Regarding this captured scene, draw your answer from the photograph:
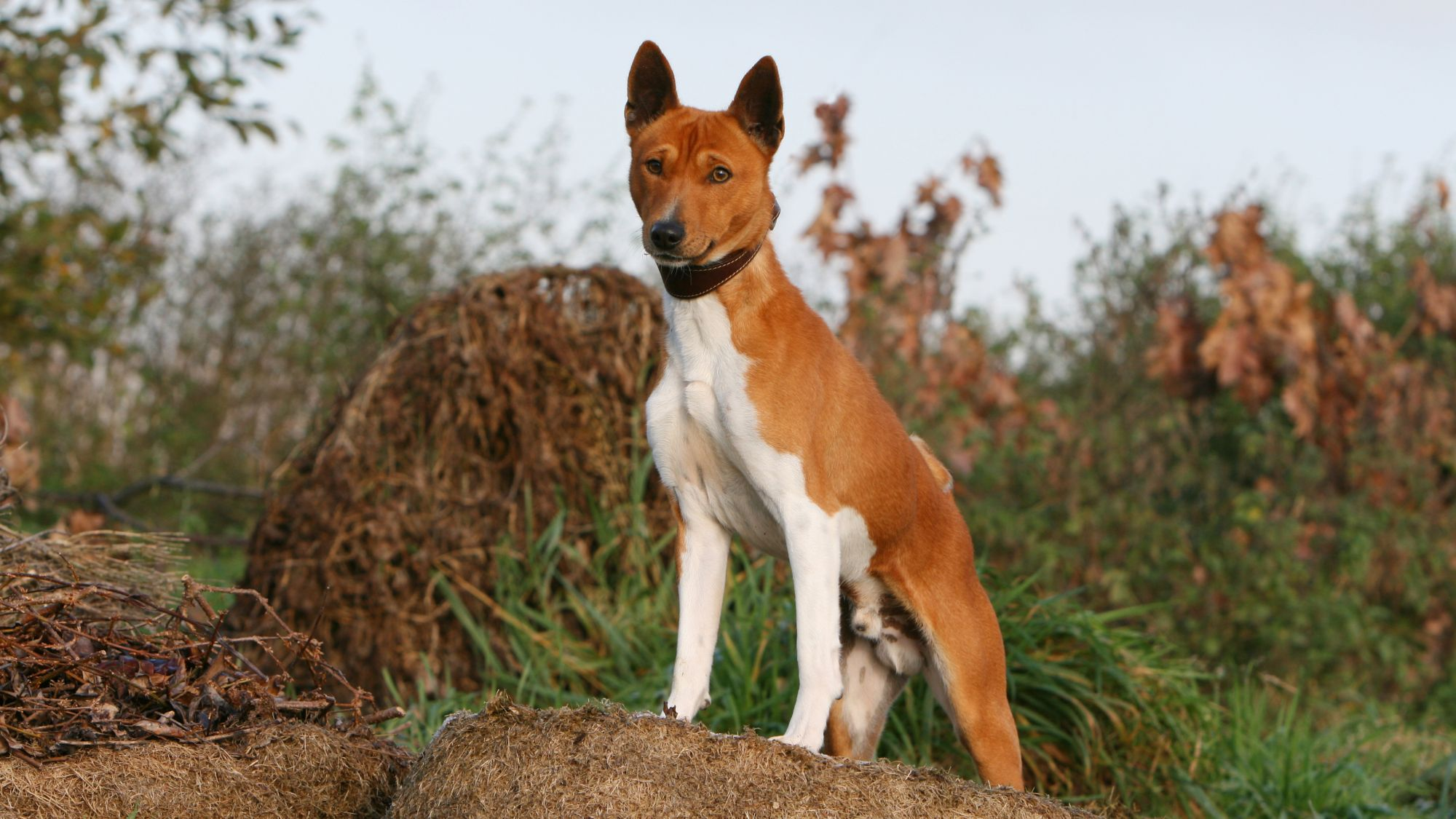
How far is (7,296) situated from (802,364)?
5.85 metres

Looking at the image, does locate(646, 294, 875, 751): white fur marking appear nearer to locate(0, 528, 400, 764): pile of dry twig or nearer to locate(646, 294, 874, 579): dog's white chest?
locate(646, 294, 874, 579): dog's white chest

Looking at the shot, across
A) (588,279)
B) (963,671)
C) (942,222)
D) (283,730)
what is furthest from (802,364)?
(942,222)

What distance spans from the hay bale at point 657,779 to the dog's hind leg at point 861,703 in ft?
3.74

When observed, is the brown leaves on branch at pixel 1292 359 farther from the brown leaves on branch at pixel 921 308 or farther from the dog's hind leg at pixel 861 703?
the dog's hind leg at pixel 861 703

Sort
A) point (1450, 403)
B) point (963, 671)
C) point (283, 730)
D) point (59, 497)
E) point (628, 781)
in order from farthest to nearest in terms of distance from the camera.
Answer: point (1450, 403) < point (59, 497) < point (963, 671) < point (283, 730) < point (628, 781)

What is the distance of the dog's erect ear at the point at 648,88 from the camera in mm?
3584

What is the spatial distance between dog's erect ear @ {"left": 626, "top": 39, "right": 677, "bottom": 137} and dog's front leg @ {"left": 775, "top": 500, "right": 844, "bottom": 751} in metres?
1.18

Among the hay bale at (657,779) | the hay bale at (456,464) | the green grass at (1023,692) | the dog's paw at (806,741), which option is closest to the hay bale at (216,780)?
the hay bale at (657,779)

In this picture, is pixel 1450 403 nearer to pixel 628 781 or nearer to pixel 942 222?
pixel 942 222

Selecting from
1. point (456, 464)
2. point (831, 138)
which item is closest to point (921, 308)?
point (831, 138)

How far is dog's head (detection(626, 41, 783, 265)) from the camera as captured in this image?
3285 millimetres

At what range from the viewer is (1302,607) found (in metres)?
7.92

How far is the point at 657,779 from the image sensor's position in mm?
2768

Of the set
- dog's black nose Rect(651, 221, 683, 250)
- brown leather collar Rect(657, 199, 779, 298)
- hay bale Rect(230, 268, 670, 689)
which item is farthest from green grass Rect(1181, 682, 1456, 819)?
dog's black nose Rect(651, 221, 683, 250)
